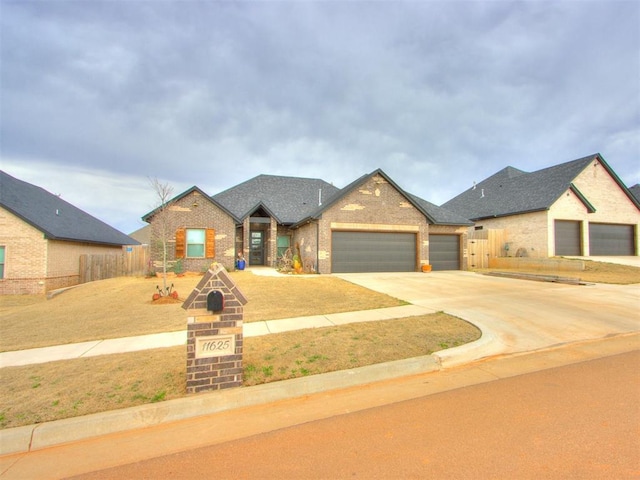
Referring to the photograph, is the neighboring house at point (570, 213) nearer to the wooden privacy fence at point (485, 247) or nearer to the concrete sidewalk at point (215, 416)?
the wooden privacy fence at point (485, 247)

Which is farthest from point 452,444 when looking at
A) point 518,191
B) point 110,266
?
point 518,191

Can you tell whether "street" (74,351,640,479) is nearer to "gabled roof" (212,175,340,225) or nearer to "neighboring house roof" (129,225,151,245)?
"gabled roof" (212,175,340,225)

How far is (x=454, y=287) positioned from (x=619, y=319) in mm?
5340

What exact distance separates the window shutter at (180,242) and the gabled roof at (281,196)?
200 inches

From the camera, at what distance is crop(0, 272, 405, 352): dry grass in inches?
287

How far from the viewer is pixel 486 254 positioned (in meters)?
23.2

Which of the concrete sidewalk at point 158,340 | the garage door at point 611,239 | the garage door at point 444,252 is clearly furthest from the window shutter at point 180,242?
the garage door at point 611,239

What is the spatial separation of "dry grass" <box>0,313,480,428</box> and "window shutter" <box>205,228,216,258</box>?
1390cm

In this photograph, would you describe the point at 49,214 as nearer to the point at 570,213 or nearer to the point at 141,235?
the point at 570,213

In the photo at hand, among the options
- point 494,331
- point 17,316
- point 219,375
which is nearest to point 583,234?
point 494,331

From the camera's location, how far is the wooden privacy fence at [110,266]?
60.7ft

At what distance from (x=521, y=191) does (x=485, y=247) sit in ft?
21.9

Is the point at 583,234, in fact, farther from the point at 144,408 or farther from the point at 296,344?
the point at 144,408

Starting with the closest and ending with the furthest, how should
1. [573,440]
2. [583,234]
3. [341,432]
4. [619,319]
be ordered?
1. [573,440]
2. [341,432]
3. [619,319]
4. [583,234]
